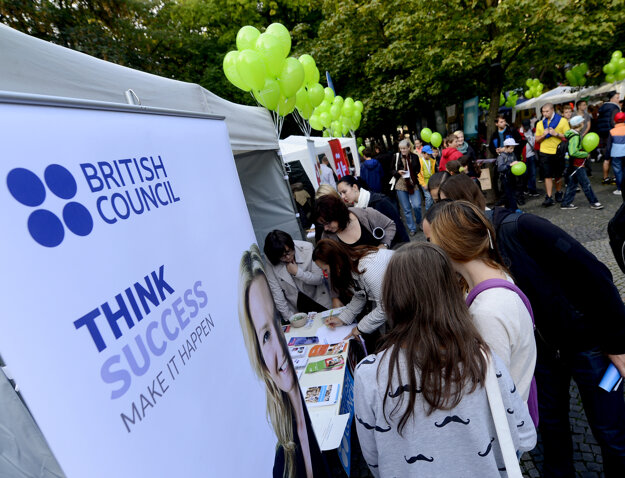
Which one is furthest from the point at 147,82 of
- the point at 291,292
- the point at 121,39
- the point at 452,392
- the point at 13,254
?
the point at 121,39

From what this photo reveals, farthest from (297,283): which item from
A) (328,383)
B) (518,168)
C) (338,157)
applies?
(338,157)

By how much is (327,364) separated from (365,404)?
1295mm

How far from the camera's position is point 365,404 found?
1218 millimetres

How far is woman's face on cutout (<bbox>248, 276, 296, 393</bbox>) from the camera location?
1487 millimetres

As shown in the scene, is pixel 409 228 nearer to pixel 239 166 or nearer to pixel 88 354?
pixel 239 166

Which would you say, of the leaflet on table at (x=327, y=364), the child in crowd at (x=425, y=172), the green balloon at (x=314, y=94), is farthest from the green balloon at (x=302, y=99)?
the leaflet on table at (x=327, y=364)

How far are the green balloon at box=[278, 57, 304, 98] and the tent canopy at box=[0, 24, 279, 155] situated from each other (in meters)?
2.01

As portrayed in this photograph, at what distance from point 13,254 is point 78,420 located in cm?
31

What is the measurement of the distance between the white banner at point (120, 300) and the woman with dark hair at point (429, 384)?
1.51ft

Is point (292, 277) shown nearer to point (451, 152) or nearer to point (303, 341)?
point (303, 341)

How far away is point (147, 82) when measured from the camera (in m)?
1.67

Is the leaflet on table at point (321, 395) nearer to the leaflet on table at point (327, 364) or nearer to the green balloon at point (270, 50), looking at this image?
the leaflet on table at point (327, 364)

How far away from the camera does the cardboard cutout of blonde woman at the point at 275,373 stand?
1431mm

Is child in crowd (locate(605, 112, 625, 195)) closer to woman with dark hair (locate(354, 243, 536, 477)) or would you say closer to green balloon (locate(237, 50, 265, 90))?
green balloon (locate(237, 50, 265, 90))
